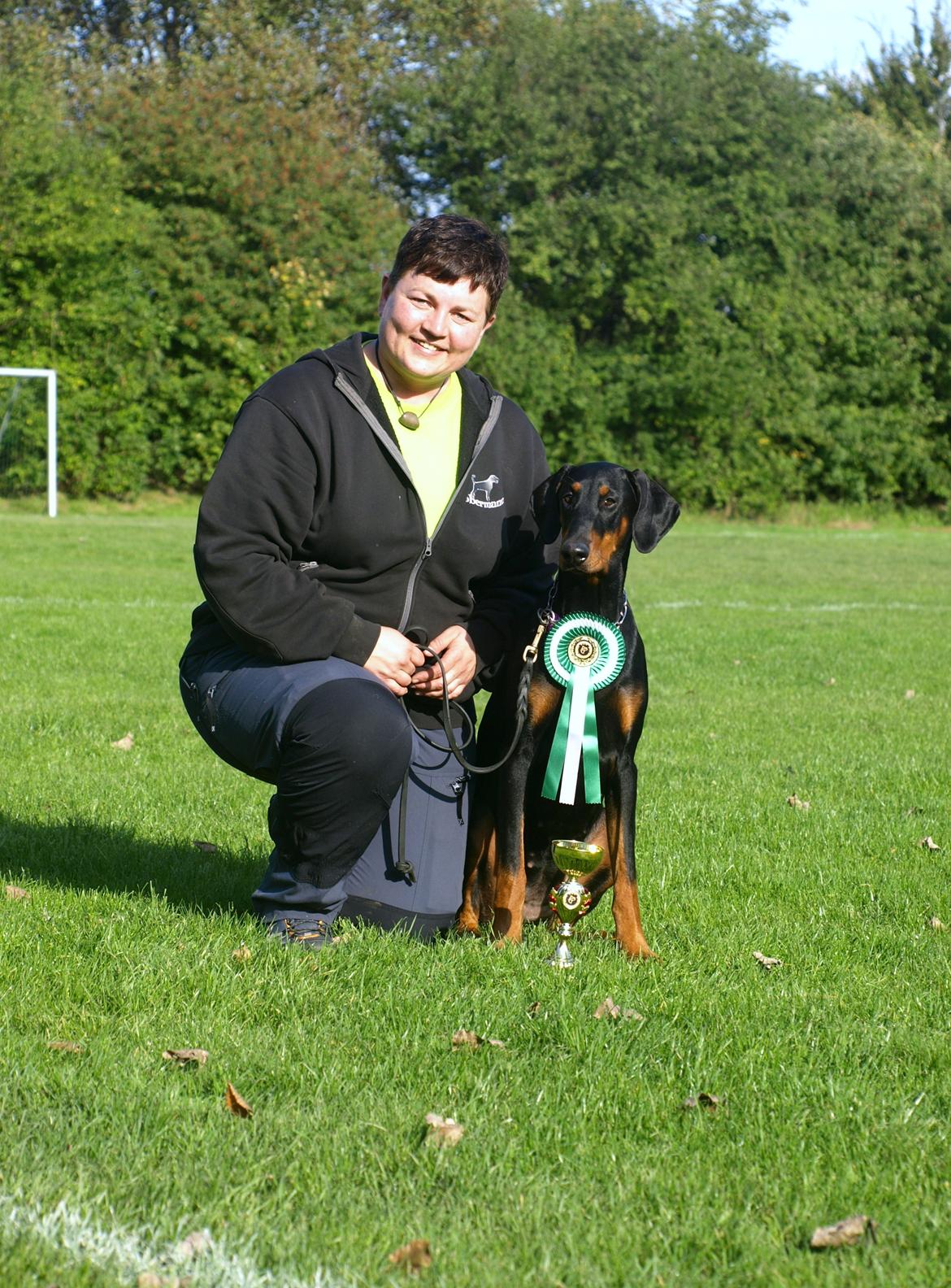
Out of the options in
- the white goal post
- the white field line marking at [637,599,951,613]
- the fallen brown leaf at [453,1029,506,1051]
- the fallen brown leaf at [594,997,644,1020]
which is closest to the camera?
the fallen brown leaf at [453,1029,506,1051]

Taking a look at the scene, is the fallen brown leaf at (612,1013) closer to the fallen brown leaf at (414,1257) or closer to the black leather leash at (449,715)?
the black leather leash at (449,715)

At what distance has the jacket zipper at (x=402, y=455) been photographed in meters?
3.63

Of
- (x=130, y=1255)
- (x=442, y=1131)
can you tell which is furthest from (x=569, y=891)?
(x=130, y=1255)

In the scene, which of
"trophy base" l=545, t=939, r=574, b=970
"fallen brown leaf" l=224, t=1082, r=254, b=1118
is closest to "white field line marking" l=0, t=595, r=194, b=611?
"trophy base" l=545, t=939, r=574, b=970

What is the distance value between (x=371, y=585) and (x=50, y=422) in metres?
19.1

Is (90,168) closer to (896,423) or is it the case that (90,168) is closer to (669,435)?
(669,435)

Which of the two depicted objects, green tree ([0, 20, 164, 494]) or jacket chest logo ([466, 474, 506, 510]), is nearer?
jacket chest logo ([466, 474, 506, 510])

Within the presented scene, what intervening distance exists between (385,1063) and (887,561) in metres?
17.0

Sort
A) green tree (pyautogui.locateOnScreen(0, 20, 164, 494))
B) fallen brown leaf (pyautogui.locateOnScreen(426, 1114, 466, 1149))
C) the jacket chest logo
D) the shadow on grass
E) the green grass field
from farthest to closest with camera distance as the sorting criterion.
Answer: green tree (pyautogui.locateOnScreen(0, 20, 164, 494)), the shadow on grass, the jacket chest logo, fallen brown leaf (pyautogui.locateOnScreen(426, 1114, 466, 1149)), the green grass field

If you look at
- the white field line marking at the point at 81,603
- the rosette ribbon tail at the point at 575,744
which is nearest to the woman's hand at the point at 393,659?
the rosette ribbon tail at the point at 575,744

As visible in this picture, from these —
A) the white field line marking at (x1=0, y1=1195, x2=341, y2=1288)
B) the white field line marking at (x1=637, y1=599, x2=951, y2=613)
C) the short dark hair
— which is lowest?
the white field line marking at (x1=637, y1=599, x2=951, y2=613)

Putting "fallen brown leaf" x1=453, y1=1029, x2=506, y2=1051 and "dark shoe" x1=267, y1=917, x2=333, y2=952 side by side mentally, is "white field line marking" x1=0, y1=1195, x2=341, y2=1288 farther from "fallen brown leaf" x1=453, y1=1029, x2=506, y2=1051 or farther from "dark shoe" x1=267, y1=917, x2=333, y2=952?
"dark shoe" x1=267, y1=917, x2=333, y2=952

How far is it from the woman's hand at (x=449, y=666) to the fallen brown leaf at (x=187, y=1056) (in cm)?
124

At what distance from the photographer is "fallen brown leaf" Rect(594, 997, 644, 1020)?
3.06 meters
